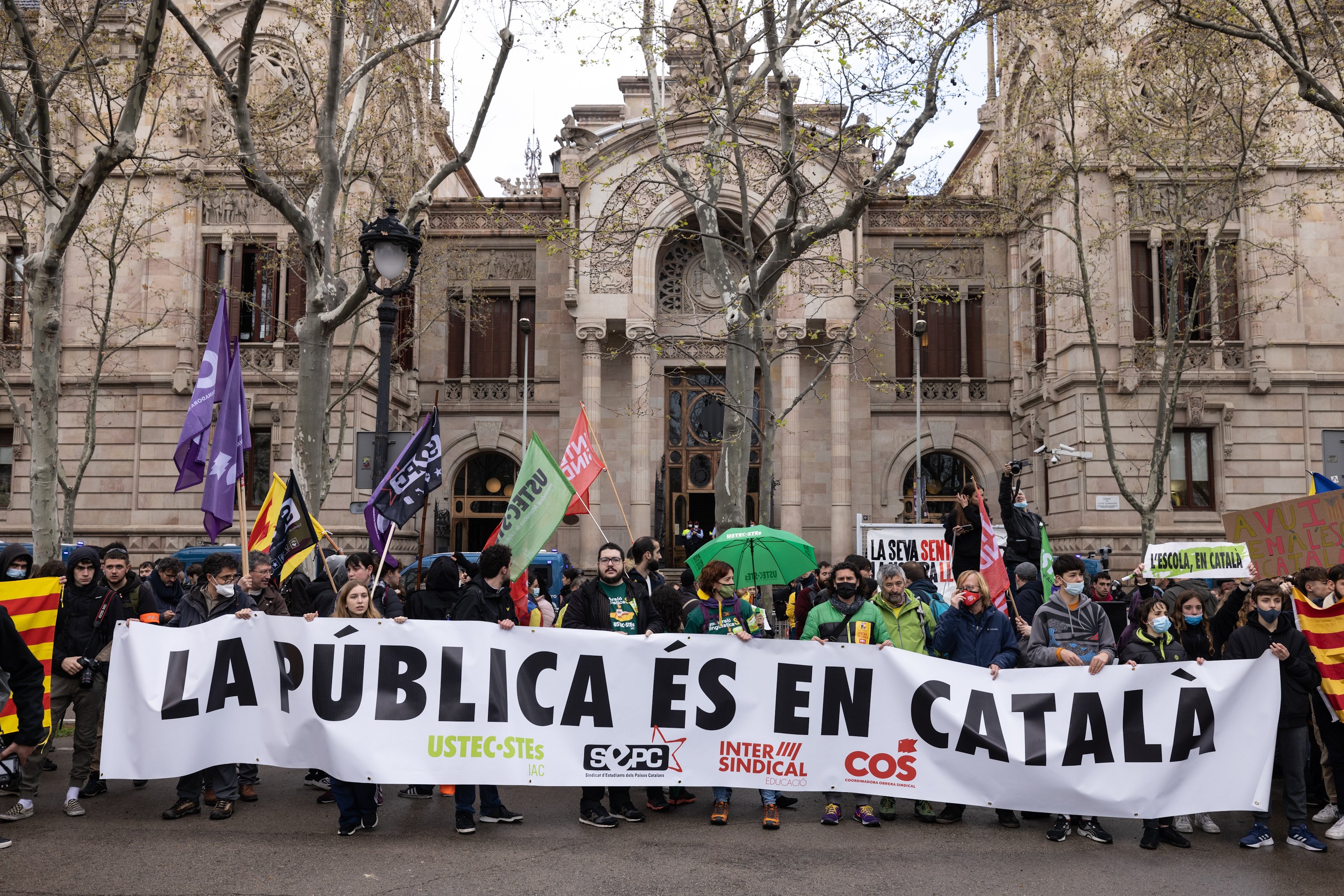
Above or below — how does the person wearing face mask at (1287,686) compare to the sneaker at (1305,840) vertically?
above

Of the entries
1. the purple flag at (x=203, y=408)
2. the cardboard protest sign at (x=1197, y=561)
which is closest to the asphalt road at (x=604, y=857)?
the purple flag at (x=203, y=408)

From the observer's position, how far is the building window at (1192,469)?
26781 mm

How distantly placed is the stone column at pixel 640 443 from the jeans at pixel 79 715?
20.3m

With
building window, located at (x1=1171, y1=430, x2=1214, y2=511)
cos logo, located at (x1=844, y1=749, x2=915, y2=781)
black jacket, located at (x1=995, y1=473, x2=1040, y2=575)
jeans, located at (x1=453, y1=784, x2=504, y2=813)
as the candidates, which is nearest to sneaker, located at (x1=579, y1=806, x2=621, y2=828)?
jeans, located at (x1=453, y1=784, x2=504, y2=813)

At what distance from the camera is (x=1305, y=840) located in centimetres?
719

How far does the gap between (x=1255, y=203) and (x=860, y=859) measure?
899 inches

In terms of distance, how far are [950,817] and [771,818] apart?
146 cm

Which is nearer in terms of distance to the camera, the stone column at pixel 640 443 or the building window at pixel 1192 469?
the building window at pixel 1192 469

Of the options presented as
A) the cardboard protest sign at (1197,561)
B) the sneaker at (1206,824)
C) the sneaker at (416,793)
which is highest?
Result: the cardboard protest sign at (1197,561)

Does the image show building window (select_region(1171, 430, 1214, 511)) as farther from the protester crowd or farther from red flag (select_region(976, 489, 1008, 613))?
red flag (select_region(976, 489, 1008, 613))

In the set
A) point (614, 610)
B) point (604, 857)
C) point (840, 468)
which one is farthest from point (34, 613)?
point (840, 468)

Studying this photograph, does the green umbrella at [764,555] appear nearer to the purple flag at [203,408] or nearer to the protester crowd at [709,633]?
the protester crowd at [709,633]

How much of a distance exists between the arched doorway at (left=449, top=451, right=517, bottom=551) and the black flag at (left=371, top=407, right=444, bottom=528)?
70.5 ft

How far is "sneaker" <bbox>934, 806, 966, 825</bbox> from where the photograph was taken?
7.78 meters
